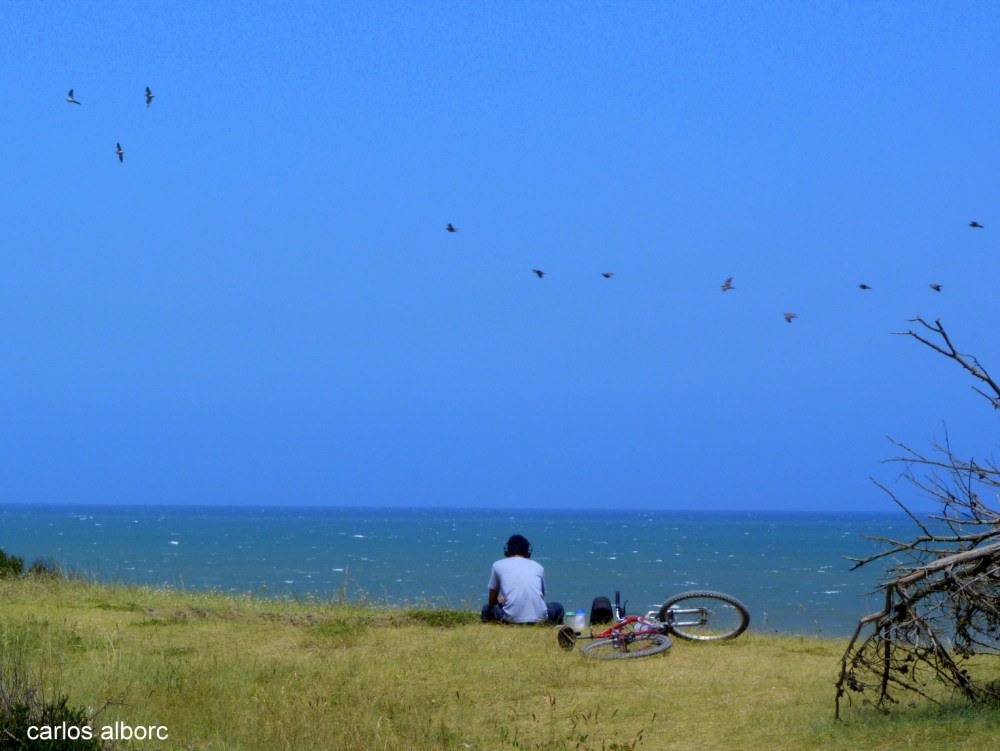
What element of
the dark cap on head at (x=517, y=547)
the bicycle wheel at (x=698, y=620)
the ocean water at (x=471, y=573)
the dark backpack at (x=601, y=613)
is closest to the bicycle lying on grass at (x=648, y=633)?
the bicycle wheel at (x=698, y=620)

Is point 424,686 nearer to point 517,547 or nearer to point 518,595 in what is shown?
point 518,595

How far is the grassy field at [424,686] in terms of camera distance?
931 cm

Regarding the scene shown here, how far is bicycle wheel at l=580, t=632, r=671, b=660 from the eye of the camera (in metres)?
13.1

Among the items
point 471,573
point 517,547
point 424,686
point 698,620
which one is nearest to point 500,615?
point 517,547

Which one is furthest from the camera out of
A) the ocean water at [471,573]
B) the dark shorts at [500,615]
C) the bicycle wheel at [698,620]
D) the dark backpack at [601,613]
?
the ocean water at [471,573]

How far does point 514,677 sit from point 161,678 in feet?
11.2

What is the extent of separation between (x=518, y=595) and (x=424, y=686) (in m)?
3.83

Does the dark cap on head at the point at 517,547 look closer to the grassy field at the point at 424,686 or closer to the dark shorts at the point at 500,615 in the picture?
the dark shorts at the point at 500,615

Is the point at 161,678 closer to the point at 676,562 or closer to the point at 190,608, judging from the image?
the point at 190,608

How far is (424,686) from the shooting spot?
454 inches

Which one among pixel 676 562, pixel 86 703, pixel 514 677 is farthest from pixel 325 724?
pixel 676 562

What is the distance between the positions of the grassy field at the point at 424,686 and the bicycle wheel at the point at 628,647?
14 centimetres

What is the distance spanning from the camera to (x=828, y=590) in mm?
43688

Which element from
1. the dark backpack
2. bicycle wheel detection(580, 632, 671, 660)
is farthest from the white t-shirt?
bicycle wheel detection(580, 632, 671, 660)
